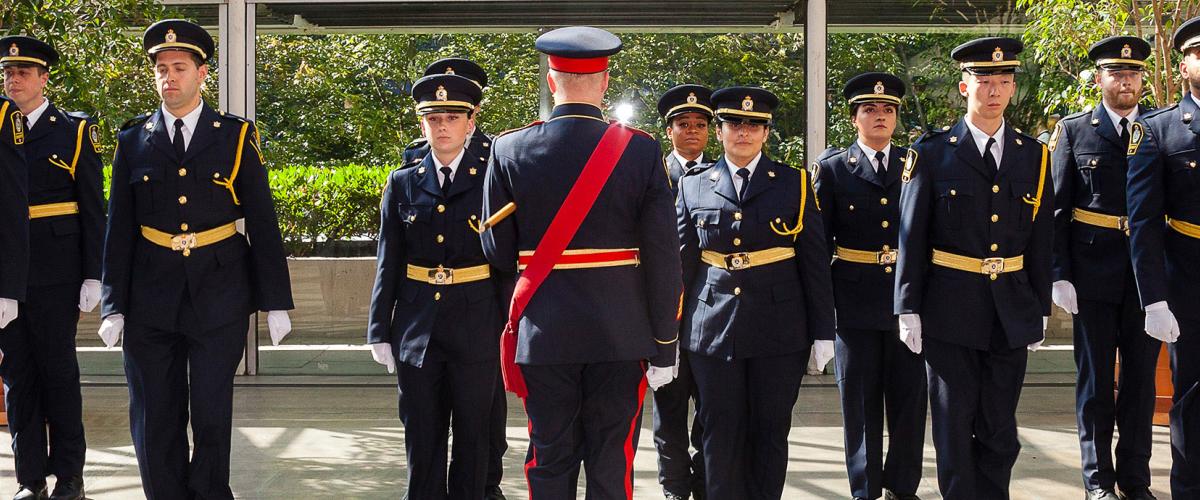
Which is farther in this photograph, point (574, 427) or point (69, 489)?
point (69, 489)

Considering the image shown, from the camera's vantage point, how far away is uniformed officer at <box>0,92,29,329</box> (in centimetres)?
512

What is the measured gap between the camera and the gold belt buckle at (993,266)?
15.6 ft

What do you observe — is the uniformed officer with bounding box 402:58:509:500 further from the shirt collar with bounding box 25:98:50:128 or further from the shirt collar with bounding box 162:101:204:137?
the shirt collar with bounding box 25:98:50:128

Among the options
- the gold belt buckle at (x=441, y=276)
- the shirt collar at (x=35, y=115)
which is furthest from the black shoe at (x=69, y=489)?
the gold belt buckle at (x=441, y=276)

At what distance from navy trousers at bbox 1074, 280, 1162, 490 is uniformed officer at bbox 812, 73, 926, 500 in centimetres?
74

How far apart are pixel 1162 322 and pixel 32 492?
4.49 m

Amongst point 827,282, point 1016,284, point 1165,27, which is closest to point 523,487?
point 827,282

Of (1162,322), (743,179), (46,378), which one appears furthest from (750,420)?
(46,378)

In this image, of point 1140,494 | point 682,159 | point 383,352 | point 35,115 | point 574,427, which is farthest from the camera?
point 682,159

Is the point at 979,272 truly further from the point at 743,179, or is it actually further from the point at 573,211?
the point at 573,211

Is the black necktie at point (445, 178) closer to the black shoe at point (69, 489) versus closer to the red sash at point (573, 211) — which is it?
the red sash at point (573, 211)

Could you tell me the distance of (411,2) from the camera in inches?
356

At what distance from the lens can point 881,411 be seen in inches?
215

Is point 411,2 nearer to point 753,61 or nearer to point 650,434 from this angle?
point 753,61
